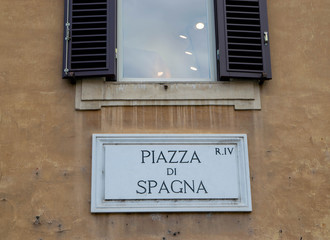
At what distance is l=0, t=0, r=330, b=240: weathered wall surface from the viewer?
21.5 ft

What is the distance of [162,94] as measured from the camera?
23.0 ft

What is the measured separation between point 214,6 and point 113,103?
1.81 meters

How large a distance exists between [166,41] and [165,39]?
0.03 metres

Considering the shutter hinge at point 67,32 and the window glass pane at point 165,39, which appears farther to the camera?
the window glass pane at point 165,39

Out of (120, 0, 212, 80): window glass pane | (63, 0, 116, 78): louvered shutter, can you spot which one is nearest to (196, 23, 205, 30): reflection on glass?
(120, 0, 212, 80): window glass pane

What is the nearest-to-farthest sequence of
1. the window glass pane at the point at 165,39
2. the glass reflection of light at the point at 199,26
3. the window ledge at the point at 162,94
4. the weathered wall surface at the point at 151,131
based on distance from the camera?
the weathered wall surface at the point at 151,131 → the window ledge at the point at 162,94 → the window glass pane at the point at 165,39 → the glass reflection of light at the point at 199,26

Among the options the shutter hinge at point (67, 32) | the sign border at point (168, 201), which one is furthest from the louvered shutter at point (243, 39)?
the shutter hinge at point (67, 32)

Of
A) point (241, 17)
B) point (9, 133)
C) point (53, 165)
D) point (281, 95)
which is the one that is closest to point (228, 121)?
point (281, 95)

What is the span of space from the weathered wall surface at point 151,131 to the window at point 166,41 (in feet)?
0.74

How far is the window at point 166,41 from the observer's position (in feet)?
23.3

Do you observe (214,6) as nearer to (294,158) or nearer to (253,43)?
(253,43)

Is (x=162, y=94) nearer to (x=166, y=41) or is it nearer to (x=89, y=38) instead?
(x=166, y=41)

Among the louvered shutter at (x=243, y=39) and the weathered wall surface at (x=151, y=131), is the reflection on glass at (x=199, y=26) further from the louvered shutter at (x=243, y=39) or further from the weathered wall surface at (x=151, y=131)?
the weathered wall surface at (x=151, y=131)

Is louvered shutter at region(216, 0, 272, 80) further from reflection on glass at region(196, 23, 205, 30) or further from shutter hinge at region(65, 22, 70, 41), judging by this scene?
shutter hinge at region(65, 22, 70, 41)
